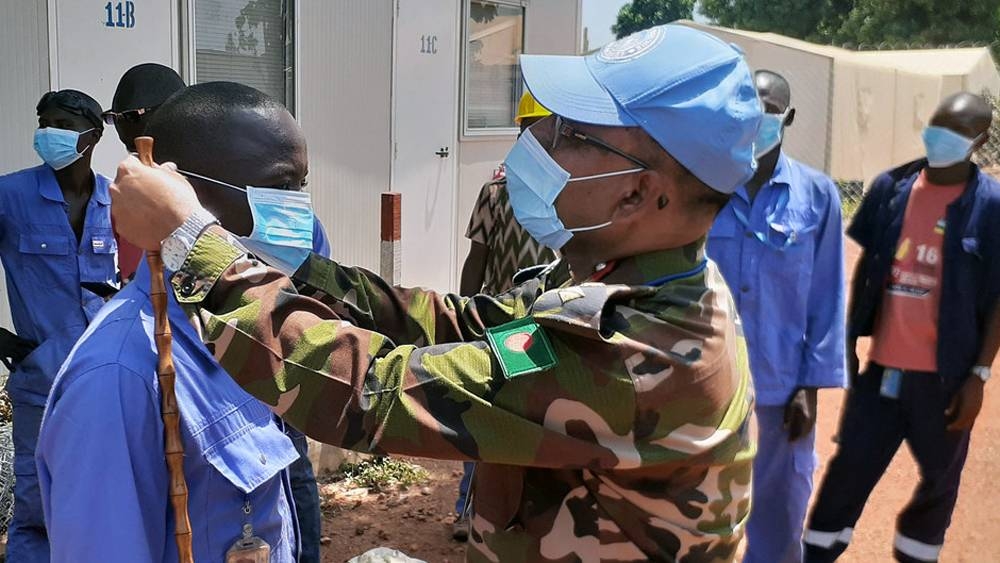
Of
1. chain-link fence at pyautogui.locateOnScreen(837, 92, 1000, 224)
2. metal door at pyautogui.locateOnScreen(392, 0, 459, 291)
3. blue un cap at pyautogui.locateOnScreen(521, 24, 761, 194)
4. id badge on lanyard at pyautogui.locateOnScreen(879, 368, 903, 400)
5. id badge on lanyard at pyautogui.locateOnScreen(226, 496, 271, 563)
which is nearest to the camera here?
blue un cap at pyautogui.locateOnScreen(521, 24, 761, 194)

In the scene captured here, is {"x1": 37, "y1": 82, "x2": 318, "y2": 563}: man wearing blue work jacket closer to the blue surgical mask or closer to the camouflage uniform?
the camouflage uniform

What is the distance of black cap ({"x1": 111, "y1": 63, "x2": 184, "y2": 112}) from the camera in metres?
3.63

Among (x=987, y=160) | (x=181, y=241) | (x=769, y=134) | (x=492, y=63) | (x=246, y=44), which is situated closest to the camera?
(x=181, y=241)

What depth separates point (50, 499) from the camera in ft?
5.21

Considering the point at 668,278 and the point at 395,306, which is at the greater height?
the point at 668,278

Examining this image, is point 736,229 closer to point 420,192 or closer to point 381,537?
point 381,537

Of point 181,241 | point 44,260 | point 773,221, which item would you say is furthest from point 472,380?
point 44,260

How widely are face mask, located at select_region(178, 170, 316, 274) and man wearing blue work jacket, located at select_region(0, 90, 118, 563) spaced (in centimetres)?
274

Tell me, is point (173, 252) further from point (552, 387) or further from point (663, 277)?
point (663, 277)

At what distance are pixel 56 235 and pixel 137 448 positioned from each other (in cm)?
329

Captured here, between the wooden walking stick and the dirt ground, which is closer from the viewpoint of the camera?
the wooden walking stick

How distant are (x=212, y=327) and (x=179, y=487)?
279mm

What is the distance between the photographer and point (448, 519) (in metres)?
5.38

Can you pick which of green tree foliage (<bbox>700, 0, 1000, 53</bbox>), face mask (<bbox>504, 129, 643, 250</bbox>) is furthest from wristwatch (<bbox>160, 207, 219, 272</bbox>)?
green tree foliage (<bbox>700, 0, 1000, 53</bbox>)
